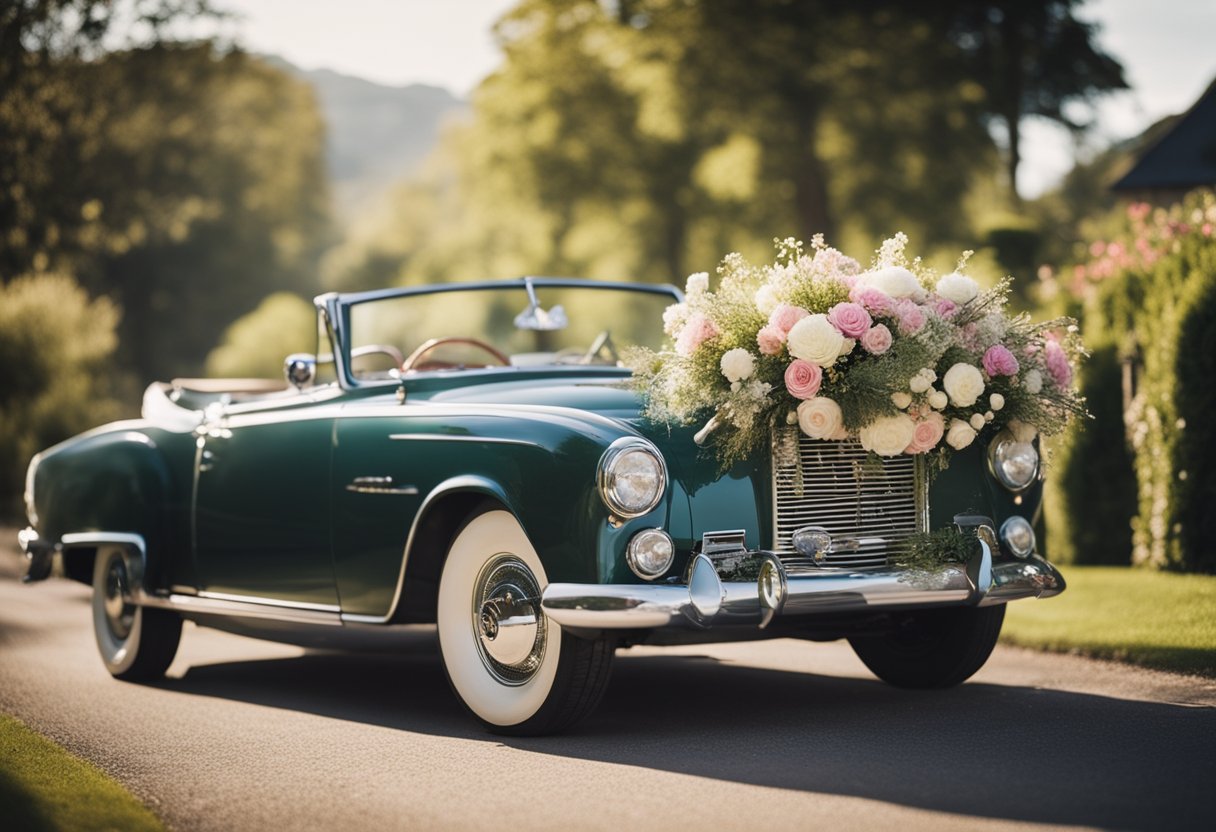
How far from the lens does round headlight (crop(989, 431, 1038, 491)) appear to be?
20.4 feet

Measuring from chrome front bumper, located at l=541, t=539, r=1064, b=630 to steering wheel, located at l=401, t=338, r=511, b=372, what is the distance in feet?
6.97

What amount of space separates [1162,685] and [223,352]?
1489 inches

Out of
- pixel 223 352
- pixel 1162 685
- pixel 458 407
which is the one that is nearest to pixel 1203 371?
pixel 1162 685

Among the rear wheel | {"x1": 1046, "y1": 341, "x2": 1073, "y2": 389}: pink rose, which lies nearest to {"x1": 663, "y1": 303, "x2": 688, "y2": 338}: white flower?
{"x1": 1046, "y1": 341, "x2": 1073, "y2": 389}: pink rose

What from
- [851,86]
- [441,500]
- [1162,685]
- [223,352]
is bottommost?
[1162,685]

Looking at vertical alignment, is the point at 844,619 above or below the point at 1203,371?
below

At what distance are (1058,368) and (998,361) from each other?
43 cm

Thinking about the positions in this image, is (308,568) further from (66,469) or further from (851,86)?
(851,86)

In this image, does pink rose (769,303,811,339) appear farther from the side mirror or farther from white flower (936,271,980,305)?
the side mirror

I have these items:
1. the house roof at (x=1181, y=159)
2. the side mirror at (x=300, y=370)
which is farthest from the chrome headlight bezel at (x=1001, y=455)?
the house roof at (x=1181, y=159)

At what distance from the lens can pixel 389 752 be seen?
18.4 feet

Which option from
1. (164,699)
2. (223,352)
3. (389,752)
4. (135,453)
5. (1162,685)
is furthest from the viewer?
(223,352)

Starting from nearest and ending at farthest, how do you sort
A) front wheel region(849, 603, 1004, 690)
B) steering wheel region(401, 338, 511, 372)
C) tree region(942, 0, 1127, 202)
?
1. front wheel region(849, 603, 1004, 690)
2. steering wheel region(401, 338, 511, 372)
3. tree region(942, 0, 1127, 202)

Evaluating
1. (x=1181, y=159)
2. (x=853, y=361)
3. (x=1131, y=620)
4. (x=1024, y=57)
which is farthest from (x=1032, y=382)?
(x=1024, y=57)
